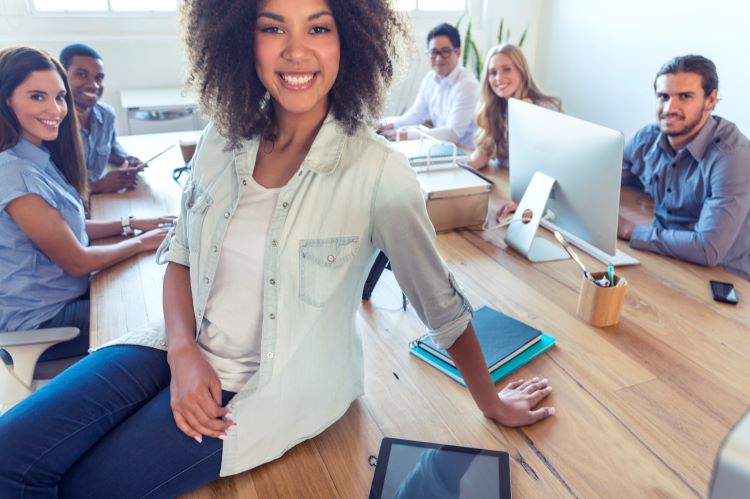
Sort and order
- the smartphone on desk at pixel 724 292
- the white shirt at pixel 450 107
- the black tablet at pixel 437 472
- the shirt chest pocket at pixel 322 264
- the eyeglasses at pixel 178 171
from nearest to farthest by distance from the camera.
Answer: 1. the black tablet at pixel 437 472
2. the shirt chest pocket at pixel 322 264
3. the smartphone on desk at pixel 724 292
4. the eyeglasses at pixel 178 171
5. the white shirt at pixel 450 107

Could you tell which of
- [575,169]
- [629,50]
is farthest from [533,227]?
[629,50]

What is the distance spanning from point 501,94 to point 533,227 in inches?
44.1

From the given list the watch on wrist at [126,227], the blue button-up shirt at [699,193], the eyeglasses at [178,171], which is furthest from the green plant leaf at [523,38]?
the watch on wrist at [126,227]

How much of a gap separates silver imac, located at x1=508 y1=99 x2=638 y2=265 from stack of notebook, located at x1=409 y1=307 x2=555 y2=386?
0.39m

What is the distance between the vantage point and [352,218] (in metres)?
0.97

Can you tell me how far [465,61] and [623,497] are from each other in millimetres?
4376

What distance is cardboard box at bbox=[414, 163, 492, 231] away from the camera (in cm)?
175

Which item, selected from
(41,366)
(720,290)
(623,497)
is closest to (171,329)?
(41,366)

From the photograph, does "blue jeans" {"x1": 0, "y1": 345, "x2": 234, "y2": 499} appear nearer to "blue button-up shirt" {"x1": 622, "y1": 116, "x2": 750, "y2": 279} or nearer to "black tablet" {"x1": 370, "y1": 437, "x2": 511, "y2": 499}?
"black tablet" {"x1": 370, "y1": 437, "x2": 511, "y2": 499}

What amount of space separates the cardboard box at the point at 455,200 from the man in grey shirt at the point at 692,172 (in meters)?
0.41

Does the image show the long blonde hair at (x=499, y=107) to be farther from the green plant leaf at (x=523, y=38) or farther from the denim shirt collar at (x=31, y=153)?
the green plant leaf at (x=523, y=38)

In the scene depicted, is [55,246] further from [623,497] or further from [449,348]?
[623,497]

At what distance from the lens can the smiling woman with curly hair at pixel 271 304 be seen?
919mm

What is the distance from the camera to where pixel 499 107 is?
8.45ft
